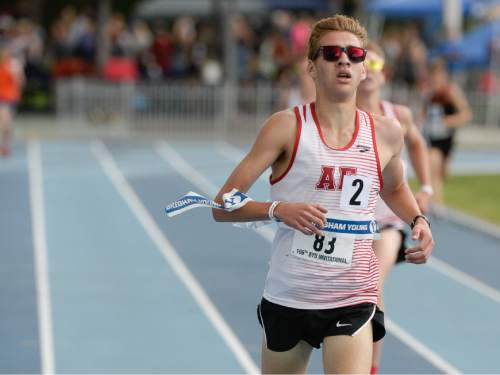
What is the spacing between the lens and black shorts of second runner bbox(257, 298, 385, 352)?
4609mm

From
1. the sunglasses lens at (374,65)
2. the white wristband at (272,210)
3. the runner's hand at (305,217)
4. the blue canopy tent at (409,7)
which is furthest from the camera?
the blue canopy tent at (409,7)

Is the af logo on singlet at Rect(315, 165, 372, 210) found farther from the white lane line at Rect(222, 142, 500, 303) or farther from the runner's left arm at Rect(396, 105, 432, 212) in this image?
the white lane line at Rect(222, 142, 500, 303)

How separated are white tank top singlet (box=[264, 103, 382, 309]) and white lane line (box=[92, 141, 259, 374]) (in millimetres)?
2836

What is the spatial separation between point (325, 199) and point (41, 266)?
22.0ft

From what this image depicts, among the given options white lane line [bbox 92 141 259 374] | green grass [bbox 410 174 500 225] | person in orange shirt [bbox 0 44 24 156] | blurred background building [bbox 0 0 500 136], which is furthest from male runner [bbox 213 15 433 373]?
blurred background building [bbox 0 0 500 136]

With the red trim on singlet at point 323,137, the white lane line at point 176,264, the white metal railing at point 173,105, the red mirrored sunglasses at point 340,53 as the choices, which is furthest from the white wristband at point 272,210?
the white metal railing at point 173,105

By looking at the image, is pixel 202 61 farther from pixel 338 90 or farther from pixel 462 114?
pixel 338 90

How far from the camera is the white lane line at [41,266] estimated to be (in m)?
7.76

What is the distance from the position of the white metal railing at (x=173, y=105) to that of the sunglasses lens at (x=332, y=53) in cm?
2033

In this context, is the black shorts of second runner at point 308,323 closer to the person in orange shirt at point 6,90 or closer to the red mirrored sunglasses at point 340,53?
the red mirrored sunglasses at point 340,53

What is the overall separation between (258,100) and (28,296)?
16163 mm

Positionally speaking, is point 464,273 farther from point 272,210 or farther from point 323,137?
point 272,210

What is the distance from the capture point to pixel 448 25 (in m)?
27.4

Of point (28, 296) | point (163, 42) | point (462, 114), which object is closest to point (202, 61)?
point (163, 42)
